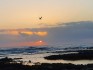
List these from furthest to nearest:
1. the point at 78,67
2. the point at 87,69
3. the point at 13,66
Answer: the point at 13,66
the point at 78,67
the point at 87,69

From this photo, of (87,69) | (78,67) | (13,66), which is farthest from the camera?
(13,66)

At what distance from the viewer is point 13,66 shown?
1583 inches

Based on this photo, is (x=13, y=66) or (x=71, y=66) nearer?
(x=71, y=66)

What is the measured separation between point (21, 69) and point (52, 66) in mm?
3681

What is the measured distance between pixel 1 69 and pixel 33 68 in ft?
13.3

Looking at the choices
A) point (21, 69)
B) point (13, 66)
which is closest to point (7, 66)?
point (13, 66)

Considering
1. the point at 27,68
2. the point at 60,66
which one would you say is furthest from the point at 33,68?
the point at 60,66

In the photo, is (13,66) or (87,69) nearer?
(87,69)

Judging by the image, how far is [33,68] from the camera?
123ft

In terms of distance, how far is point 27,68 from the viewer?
123ft

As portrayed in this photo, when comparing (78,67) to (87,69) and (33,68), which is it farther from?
(33,68)

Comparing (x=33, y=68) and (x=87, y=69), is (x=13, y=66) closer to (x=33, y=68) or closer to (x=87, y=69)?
(x=33, y=68)

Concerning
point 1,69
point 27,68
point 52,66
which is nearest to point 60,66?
point 52,66

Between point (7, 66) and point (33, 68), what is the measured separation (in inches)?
195
